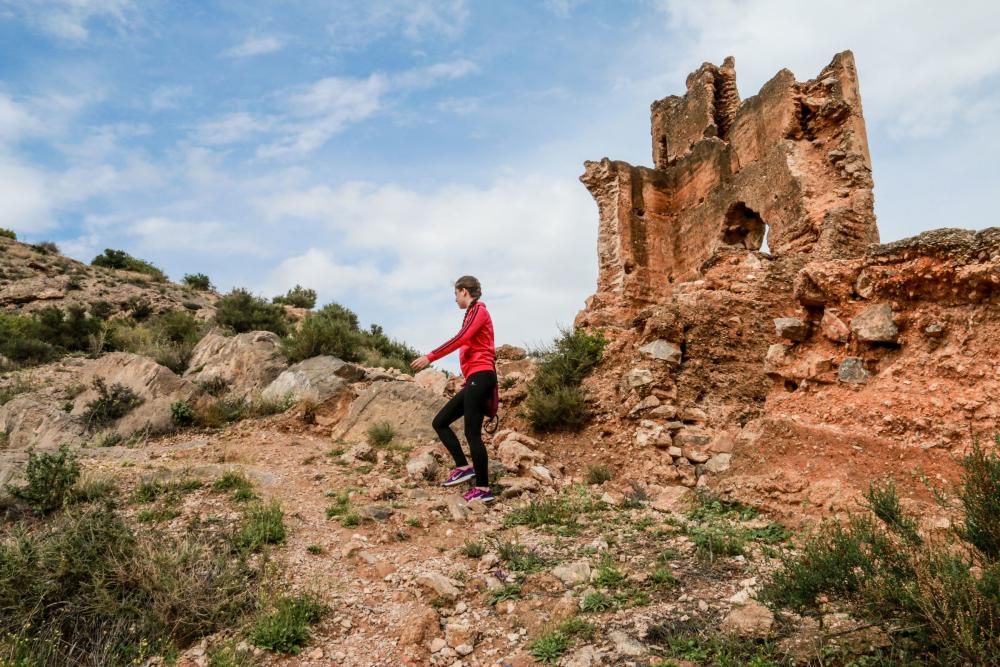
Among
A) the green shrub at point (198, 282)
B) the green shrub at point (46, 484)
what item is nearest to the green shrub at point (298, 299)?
the green shrub at point (198, 282)

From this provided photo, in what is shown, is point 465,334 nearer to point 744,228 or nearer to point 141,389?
point 141,389

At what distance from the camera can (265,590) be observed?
4.04m

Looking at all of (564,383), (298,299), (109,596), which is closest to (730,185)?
(564,383)

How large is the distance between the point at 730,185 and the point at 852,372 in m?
7.01

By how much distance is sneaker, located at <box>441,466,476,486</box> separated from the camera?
6.25 m

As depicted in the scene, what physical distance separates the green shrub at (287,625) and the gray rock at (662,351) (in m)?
5.15

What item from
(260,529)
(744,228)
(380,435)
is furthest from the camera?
(744,228)

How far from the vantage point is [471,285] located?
621cm

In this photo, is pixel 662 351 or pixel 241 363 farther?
pixel 241 363

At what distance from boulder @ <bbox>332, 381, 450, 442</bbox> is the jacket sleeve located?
2.86 m

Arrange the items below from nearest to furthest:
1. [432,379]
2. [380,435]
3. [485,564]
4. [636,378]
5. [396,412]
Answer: [485,564], [636,378], [380,435], [396,412], [432,379]

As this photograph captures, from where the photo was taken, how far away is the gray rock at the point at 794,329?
6.16m

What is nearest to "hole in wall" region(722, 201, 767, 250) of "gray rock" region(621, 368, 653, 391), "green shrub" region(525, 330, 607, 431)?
"green shrub" region(525, 330, 607, 431)

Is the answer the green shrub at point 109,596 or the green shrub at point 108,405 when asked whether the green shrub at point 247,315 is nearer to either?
the green shrub at point 108,405
